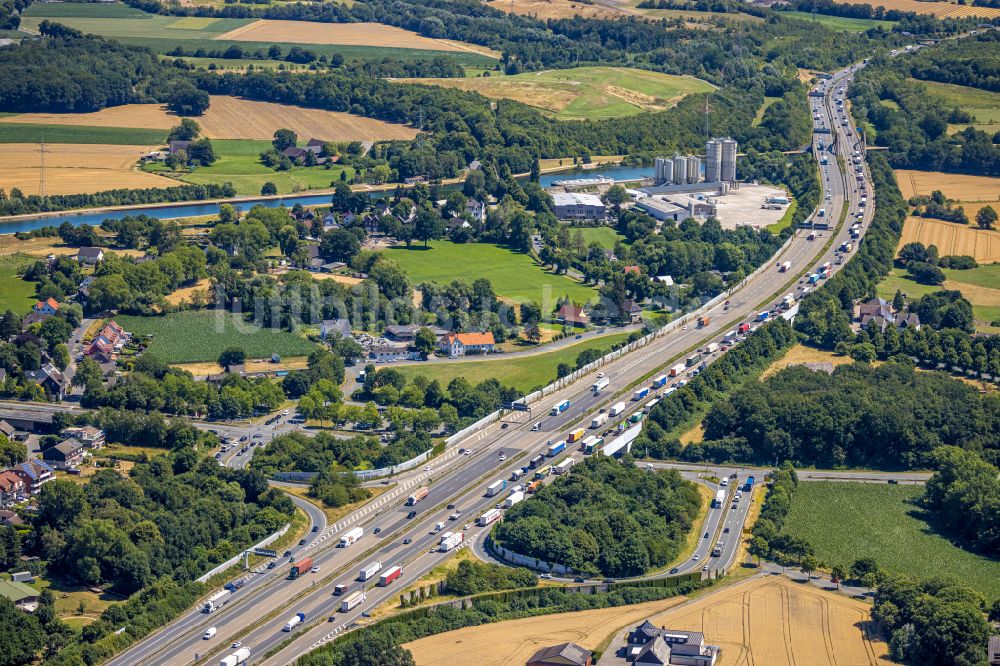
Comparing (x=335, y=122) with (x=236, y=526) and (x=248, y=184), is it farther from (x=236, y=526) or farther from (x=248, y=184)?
(x=236, y=526)

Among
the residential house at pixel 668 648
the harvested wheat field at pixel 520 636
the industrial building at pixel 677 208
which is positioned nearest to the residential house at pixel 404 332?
the industrial building at pixel 677 208

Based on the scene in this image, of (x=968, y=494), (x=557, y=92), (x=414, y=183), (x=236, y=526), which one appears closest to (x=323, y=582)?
(x=236, y=526)

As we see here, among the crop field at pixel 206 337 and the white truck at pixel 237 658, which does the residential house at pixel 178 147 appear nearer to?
the crop field at pixel 206 337

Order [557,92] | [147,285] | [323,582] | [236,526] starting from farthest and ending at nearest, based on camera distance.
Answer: [557,92] < [147,285] < [236,526] < [323,582]

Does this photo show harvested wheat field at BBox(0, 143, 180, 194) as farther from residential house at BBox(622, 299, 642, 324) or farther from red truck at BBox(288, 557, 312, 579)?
red truck at BBox(288, 557, 312, 579)

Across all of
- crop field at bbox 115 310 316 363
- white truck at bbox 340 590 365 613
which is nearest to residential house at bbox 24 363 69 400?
crop field at bbox 115 310 316 363
